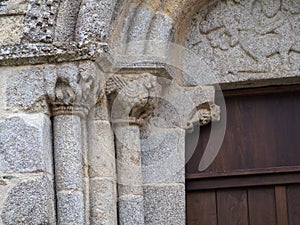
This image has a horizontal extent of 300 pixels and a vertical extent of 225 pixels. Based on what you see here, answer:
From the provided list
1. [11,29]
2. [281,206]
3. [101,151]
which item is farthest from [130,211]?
[11,29]

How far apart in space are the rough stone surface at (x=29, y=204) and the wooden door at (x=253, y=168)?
87cm

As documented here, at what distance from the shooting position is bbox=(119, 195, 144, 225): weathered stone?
4176 millimetres

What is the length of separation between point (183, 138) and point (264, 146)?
1.34ft

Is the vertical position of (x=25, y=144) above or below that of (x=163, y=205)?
above

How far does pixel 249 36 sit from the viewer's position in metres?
4.51

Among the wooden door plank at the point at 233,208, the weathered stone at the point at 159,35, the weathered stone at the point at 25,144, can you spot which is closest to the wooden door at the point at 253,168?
the wooden door plank at the point at 233,208

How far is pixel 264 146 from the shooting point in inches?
176

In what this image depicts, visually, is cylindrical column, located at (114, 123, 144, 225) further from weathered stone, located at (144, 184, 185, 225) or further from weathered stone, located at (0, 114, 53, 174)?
weathered stone, located at (0, 114, 53, 174)

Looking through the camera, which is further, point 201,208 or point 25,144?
point 201,208

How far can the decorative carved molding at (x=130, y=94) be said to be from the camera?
167 inches

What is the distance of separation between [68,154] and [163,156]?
1.91ft

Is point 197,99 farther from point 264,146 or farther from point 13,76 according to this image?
point 13,76

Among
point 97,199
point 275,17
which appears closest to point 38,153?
point 97,199

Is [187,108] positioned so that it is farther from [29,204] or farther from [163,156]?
[29,204]
